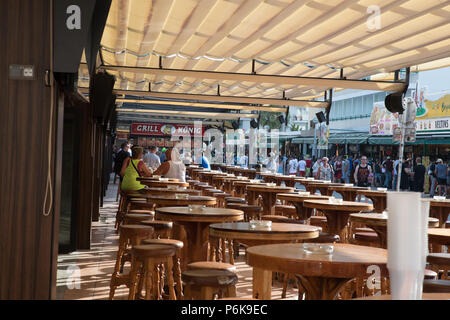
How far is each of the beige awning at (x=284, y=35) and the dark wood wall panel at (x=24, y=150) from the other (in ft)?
5.72

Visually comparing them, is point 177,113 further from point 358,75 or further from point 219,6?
point 219,6

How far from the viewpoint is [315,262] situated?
8.85 feet

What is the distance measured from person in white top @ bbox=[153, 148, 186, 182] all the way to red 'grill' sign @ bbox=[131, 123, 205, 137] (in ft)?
57.7

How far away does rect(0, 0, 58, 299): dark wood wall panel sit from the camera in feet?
11.3

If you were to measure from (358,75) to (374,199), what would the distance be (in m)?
2.86

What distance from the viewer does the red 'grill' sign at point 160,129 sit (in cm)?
2794

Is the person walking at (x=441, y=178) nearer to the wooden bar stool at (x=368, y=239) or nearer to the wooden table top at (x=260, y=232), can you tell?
the wooden bar stool at (x=368, y=239)

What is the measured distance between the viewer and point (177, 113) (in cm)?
2330

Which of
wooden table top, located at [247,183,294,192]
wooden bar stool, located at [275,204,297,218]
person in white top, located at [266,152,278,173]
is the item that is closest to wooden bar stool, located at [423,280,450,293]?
wooden bar stool, located at [275,204,297,218]

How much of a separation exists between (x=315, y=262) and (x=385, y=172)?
19844 mm

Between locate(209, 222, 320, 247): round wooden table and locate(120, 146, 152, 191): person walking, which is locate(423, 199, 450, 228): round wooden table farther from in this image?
locate(120, 146, 152, 191): person walking

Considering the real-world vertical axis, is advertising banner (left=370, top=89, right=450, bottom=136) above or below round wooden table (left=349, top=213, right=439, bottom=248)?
above

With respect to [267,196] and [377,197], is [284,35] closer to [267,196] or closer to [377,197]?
[267,196]
